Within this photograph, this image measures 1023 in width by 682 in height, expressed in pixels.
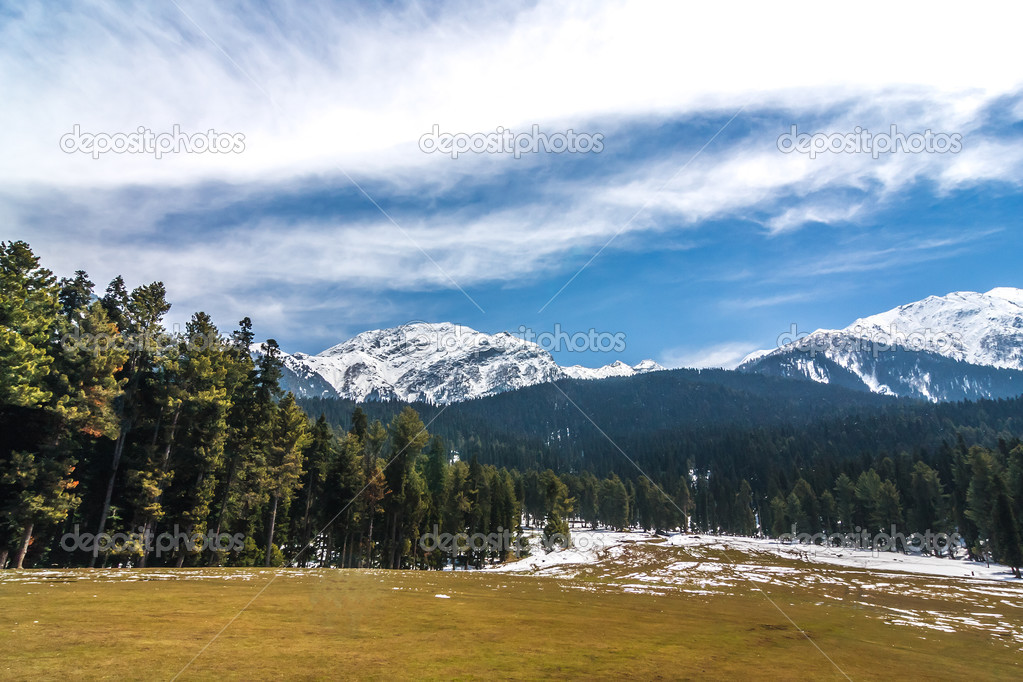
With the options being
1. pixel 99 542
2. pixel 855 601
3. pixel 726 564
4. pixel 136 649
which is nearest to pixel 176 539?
pixel 99 542

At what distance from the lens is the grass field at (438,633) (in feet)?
53.7

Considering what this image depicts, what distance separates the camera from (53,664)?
14219 millimetres

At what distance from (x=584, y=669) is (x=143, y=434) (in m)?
51.0

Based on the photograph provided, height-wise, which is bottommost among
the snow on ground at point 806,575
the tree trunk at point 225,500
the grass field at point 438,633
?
the snow on ground at point 806,575

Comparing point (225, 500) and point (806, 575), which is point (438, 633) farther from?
point (806, 575)

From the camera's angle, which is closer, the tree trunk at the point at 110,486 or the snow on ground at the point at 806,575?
the snow on ground at the point at 806,575

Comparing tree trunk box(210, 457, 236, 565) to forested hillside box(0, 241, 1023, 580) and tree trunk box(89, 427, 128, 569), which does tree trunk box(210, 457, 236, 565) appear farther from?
tree trunk box(89, 427, 128, 569)

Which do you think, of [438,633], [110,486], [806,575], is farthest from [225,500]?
[806,575]

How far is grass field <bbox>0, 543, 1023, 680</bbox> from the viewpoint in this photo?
16359 mm

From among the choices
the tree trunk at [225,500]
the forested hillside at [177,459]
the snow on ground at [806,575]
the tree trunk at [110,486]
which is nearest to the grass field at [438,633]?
the snow on ground at [806,575]

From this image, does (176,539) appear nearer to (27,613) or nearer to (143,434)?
(143,434)

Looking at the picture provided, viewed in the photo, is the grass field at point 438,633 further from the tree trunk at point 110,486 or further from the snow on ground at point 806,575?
the tree trunk at point 110,486

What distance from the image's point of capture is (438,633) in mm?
23422

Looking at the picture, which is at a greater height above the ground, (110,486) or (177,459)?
(177,459)
